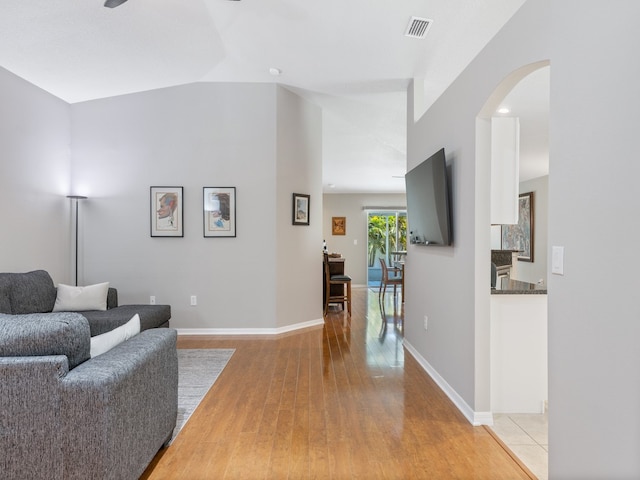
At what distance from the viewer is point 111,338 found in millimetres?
1742

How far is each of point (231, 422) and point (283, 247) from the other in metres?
2.45

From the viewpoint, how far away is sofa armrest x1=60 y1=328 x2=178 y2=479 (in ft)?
4.41

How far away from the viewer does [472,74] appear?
91.7 inches

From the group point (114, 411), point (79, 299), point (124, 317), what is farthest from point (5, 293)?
point (114, 411)

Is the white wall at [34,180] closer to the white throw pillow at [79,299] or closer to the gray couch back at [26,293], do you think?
the gray couch back at [26,293]

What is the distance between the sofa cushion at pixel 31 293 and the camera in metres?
3.12

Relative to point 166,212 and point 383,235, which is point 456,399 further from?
point 383,235

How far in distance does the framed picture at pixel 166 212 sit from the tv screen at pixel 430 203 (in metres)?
2.73

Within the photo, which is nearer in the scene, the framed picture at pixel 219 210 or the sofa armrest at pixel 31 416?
the sofa armrest at pixel 31 416

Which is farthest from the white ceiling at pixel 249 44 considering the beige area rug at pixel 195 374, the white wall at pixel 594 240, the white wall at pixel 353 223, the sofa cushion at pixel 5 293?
the white wall at pixel 353 223

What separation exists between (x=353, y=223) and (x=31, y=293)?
7.82m

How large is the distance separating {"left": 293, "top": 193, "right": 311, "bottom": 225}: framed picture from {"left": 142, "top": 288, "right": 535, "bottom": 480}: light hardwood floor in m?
1.80

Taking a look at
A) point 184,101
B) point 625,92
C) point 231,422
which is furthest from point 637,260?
point 184,101

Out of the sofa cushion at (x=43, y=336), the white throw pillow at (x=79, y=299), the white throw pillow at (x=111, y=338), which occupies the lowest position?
the white throw pillow at (x=79, y=299)
